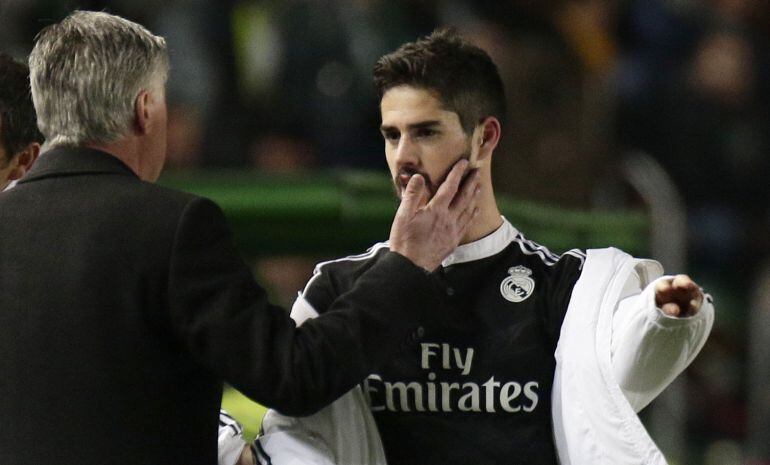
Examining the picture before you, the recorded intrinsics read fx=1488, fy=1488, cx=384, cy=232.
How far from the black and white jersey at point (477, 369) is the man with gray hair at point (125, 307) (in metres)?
0.26

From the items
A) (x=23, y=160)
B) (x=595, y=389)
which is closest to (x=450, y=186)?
(x=595, y=389)

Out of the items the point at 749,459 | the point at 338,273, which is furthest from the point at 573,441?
the point at 749,459

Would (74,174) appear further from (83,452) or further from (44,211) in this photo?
(83,452)

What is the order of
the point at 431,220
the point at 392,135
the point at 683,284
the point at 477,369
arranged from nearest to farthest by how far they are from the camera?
the point at 683,284 → the point at 431,220 → the point at 477,369 → the point at 392,135

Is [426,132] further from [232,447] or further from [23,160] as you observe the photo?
[23,160]

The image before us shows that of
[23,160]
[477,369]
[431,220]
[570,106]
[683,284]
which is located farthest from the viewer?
[570,106]

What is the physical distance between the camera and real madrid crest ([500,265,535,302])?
122 inches

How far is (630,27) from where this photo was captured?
845cm

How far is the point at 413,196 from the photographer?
2.91 metres

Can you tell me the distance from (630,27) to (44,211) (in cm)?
616

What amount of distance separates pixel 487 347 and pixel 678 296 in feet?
1.44

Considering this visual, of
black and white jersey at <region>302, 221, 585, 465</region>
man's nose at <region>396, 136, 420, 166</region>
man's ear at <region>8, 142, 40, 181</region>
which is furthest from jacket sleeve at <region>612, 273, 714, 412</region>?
man's ear at <region>8, 142, 40, 181</region>

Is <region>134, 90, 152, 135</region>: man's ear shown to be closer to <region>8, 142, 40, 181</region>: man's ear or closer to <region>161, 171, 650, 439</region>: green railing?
<region>8, 142, 40, 181</region>: man's ear

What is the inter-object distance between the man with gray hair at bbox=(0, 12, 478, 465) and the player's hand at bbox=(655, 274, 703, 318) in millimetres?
459
